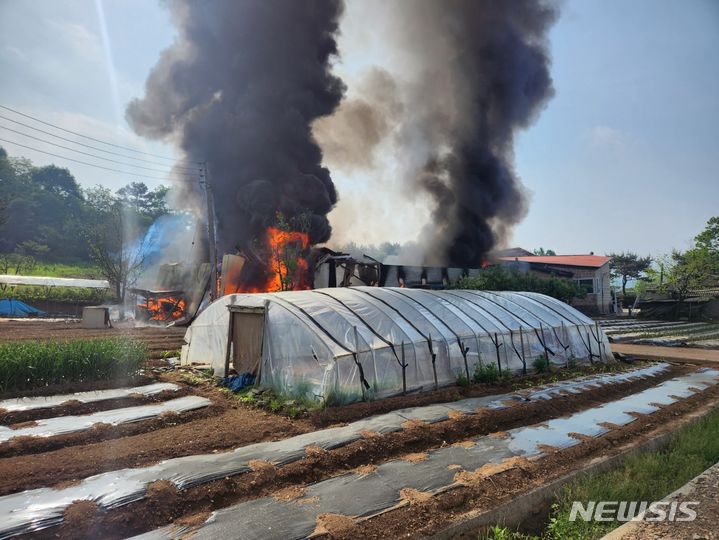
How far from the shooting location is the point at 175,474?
538 centimetres

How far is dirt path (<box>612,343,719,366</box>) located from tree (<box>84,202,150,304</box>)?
108 ft

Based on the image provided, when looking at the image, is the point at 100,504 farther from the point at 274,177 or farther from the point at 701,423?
the point at 274,177

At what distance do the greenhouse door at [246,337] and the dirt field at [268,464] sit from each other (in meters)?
1.02

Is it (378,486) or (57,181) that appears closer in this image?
(378,486)

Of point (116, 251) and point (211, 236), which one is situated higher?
point (116, 251)

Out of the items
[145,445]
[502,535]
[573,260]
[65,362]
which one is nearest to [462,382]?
[502,535]

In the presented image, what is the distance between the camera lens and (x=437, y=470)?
575cm

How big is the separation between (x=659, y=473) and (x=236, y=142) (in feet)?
107

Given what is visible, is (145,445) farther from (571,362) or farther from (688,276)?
(688,276)

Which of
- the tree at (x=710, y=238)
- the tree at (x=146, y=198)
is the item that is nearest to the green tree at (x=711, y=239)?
the tree at (x=710, y=238)

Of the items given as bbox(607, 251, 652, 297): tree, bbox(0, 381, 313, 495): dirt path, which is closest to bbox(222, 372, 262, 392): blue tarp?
bbox(0, 381, 313, 495): dirt path

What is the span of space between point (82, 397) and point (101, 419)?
194 cm

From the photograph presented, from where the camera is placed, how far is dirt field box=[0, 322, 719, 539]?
4.54 metres

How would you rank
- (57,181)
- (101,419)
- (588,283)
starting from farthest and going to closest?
(57,181) < (588,283) < (101,419)
